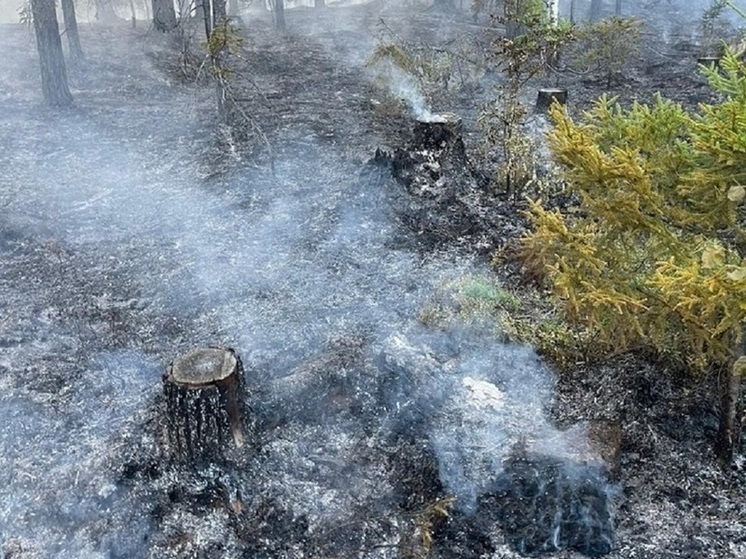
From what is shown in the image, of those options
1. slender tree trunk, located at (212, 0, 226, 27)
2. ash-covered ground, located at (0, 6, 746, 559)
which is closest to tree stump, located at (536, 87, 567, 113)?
ash-covered ground, located at (0, 6, 746, 559)

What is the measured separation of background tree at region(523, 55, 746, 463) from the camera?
3.49 metres

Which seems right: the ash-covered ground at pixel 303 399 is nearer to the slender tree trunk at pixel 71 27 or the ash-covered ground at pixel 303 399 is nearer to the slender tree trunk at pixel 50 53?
the slender tree trunk at pixel 50 53

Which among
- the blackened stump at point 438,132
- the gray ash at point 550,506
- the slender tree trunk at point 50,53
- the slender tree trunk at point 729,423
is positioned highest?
Answer: the slender tree trunk at point 50,53

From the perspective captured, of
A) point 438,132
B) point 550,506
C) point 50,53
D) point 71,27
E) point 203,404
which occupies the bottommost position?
point 550,506

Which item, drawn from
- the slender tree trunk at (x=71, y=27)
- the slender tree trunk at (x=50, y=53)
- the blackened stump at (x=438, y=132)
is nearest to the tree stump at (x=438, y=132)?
the blackened stump at (x=438, y=132)

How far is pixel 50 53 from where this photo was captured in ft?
38.8

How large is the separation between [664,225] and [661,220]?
0.19ft

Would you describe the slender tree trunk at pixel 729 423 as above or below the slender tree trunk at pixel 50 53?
below

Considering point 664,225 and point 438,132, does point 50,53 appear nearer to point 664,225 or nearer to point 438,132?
point 438,132

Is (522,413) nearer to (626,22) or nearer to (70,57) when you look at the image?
(626,22)

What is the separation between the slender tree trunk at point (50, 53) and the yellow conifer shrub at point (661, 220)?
1102cm

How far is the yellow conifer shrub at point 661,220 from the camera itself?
348 cm

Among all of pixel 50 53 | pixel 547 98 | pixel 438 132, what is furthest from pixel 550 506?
pixel 50 53

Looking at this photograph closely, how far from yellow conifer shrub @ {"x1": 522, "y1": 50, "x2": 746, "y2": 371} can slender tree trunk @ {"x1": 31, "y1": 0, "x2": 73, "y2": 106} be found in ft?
36.2
